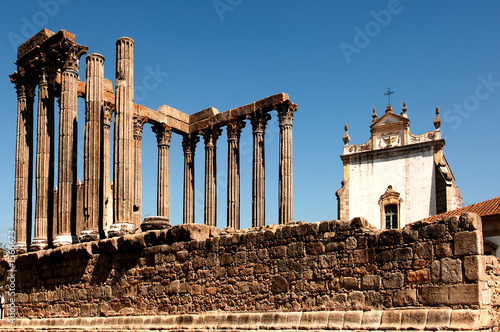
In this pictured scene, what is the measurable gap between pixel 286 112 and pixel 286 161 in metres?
2.01

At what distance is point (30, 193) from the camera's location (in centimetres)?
1958

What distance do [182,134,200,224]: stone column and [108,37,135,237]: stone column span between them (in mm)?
10470

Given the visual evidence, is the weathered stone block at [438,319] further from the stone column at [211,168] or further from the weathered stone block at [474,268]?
the stone column at [211,168]

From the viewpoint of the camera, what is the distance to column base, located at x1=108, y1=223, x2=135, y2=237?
1620cm

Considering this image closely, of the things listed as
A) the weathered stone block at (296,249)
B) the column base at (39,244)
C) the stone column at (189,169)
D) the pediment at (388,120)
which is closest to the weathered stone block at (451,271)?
the weathered stone block at (296,249)

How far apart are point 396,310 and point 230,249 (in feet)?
11.9

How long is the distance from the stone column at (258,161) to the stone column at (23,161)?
9089mm

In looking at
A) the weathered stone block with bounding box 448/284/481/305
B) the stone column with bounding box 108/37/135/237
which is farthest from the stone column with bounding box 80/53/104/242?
the weathered stone block with bounding box 448/284/481/305

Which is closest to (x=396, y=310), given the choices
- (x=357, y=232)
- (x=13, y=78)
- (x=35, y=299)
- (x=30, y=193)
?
(x=357, y=232)

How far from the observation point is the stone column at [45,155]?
18.1 m

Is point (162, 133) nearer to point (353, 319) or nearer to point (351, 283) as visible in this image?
point (351, 283)

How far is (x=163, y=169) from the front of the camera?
2669 cm

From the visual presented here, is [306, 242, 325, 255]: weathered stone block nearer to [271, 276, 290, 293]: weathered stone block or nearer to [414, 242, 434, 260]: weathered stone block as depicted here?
[271, 276, 290, 293]: weathered stone block

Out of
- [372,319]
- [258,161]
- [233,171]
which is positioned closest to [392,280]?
[372,319]
